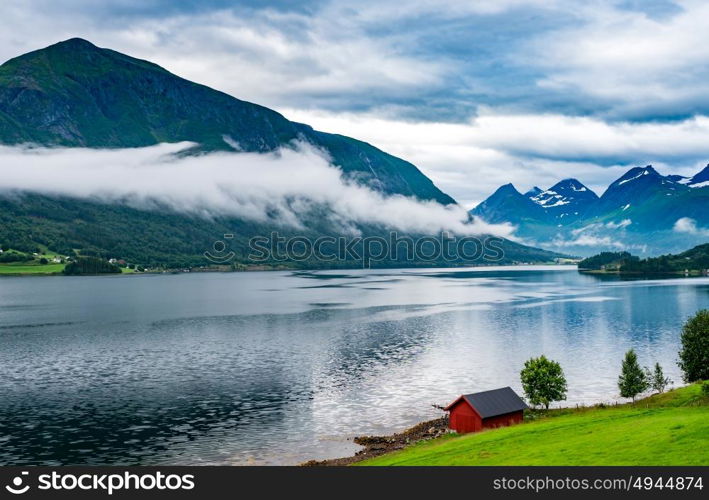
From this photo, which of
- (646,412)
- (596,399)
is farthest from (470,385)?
(646,412)

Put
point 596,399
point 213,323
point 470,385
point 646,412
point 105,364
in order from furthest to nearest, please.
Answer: point 213,323 → point 105,364 → point 470,385 → point 596,399 → point 646,412

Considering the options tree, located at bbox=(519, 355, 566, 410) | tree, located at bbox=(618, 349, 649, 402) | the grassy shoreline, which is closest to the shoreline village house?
the grassy shoreline

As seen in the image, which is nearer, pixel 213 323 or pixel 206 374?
pixel 206 374

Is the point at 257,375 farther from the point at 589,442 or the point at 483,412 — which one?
the point at 589,442

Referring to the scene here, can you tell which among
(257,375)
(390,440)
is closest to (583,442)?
(390,440)

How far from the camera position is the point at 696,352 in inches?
3829

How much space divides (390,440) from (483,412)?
11468mm

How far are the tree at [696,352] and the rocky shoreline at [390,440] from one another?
139 ft

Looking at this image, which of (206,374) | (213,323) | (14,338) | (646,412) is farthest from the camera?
(213,323)

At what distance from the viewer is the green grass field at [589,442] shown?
49.7 metres

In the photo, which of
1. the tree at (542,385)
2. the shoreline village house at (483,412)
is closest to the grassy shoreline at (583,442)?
the shoreline village house at (483,412)

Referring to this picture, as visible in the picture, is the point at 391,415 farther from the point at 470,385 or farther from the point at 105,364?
the point at 105,364
